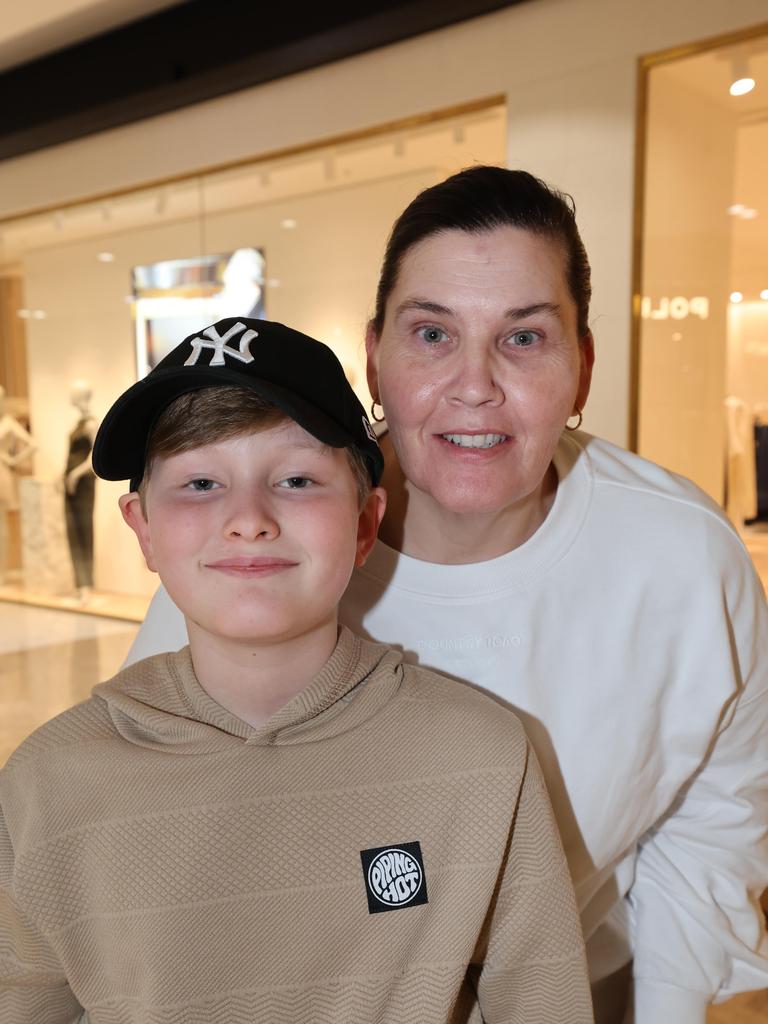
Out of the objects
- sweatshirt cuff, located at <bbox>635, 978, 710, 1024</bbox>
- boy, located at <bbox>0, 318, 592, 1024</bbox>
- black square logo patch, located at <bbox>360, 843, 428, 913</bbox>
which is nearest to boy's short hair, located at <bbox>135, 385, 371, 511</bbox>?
boy, located at <bbox>0, 318, 592, 1024</bbox>

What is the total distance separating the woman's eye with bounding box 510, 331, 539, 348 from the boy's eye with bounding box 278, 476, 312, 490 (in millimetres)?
377

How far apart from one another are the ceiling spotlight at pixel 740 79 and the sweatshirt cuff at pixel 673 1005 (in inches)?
126

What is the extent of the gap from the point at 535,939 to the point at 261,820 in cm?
34

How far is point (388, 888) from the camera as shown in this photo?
3.38 feet

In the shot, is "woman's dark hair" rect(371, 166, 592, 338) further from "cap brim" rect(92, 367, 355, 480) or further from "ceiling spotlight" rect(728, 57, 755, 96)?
"ceiling spotlight" rect(728, 57, 755, 96)

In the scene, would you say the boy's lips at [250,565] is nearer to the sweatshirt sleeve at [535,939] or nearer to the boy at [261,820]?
the boy at [261,820]

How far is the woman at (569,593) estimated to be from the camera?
123 centimetres

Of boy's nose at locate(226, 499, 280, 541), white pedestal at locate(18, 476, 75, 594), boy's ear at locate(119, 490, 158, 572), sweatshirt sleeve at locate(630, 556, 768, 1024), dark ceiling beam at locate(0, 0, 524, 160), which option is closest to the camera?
boy's nose at locate(226, 499, 280, 541)

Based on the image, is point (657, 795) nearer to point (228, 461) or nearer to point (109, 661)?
point (228, 461)

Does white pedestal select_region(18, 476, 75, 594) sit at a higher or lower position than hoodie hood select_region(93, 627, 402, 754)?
lower

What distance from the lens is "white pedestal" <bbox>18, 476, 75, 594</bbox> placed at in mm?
7129

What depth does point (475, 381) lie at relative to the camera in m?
1.20

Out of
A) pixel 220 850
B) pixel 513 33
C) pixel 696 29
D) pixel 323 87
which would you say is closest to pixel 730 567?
pixel 220 850

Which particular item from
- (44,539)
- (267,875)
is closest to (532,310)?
→ (267,875)
